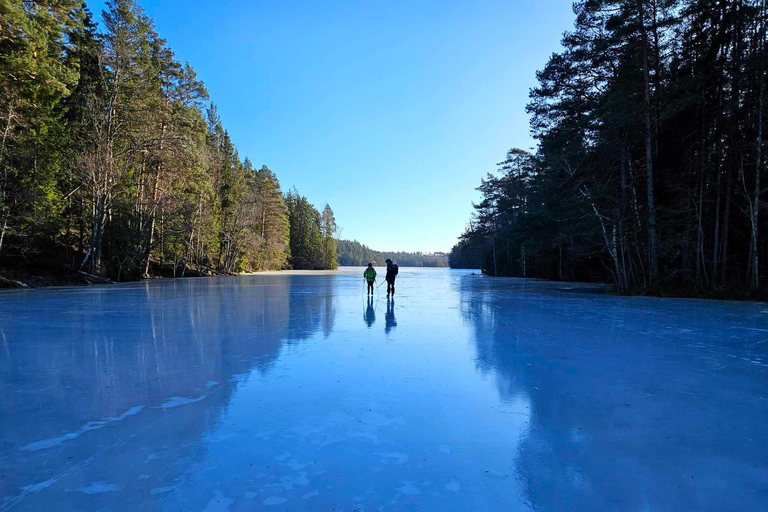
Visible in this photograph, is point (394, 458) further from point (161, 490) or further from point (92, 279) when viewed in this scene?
point (92, 279)

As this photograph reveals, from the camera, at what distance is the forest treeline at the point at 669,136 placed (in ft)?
49.4

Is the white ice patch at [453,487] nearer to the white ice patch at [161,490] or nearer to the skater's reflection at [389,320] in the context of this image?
the white ice patch at [161,490]

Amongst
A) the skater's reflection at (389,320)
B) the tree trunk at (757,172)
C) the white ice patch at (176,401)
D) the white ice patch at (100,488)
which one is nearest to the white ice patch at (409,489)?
the white ice patch at (100,488)

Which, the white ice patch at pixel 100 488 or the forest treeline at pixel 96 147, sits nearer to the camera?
the white ice patch at pixel 100 488

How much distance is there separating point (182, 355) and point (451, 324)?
17.7 feet

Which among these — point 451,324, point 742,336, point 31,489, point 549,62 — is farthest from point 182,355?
point 549,62

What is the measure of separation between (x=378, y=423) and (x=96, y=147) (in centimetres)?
2603

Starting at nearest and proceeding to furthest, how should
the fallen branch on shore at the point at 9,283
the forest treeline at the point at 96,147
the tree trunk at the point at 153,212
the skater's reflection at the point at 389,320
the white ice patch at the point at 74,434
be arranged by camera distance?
the white ice patch at the point at 74,434, the skater's reflection at the point at 389,320, the forest treeline at the point at 96,147, the fallen branch on shore at the point at 9,283, the tree trunk at the point at 153,212

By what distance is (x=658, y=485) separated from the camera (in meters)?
2.20

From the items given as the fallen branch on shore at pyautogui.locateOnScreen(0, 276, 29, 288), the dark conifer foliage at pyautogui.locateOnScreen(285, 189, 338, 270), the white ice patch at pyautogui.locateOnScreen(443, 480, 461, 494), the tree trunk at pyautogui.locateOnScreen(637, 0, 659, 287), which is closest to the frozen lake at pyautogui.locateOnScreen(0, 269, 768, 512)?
the white ice patch at pyautogui.locateOnScreen(443, 480, 461, 494)

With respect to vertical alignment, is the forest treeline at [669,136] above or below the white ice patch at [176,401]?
above

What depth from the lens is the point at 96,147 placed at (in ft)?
70.3

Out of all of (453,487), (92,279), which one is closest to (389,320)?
(453,487)

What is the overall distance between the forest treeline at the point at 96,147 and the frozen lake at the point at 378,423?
1493 cm
